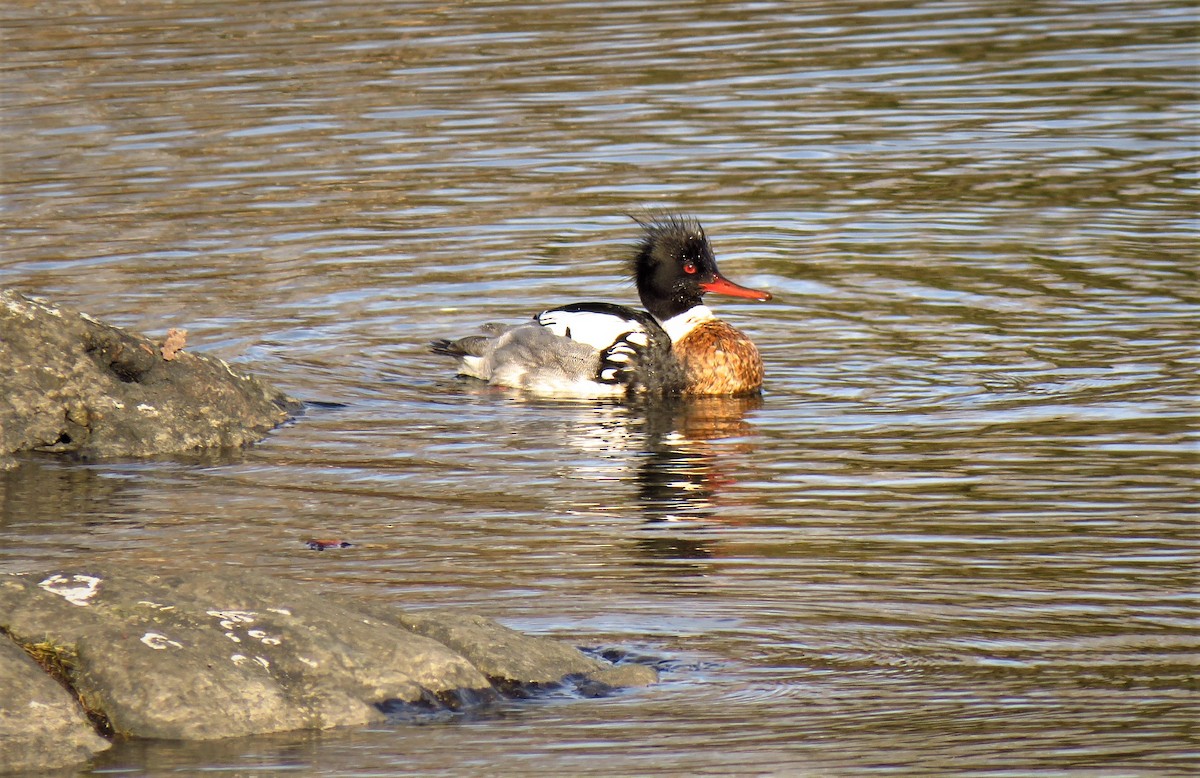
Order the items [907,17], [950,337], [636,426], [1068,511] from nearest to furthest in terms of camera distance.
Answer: [1068,511], [636,426], [950,337], [907,17]

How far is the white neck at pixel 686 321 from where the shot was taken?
12.8 metres

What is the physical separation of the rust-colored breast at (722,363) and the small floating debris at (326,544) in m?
4.11

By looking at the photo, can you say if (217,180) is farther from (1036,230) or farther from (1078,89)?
(1078,89)

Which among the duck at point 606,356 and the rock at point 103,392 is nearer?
the rock at point 103,392

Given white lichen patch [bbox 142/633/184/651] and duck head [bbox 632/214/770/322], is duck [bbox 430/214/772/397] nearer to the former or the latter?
duck head [bbox 632/214/770/322]

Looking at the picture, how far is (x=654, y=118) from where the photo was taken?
63.1 feet

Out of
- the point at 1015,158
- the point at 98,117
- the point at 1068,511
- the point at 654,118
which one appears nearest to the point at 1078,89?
the point at 1015,158

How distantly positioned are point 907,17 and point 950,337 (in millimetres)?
11729

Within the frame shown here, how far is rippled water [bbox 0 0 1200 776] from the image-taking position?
6.33 m

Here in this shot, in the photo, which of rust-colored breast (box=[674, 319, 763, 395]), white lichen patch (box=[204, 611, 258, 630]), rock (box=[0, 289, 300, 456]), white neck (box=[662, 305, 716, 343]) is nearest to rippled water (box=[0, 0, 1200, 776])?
rust-colored breast (box=[674, 319, 763, 395])

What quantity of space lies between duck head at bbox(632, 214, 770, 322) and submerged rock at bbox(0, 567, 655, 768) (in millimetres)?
6612

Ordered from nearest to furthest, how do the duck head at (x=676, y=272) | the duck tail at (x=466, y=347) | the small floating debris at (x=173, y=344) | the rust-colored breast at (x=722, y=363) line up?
the small floating debris at (x=173, y=344)
the rust-colored breast at (x=722, y=363)
the duck tail at (x=466, y=347)
the duck head at (x=676, y=272)

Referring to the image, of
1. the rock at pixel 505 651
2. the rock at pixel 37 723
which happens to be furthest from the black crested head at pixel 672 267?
the rock at pixel 37 723

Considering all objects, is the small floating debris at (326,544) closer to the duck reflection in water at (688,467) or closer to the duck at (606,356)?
the duck reflection in water at (688,467)
